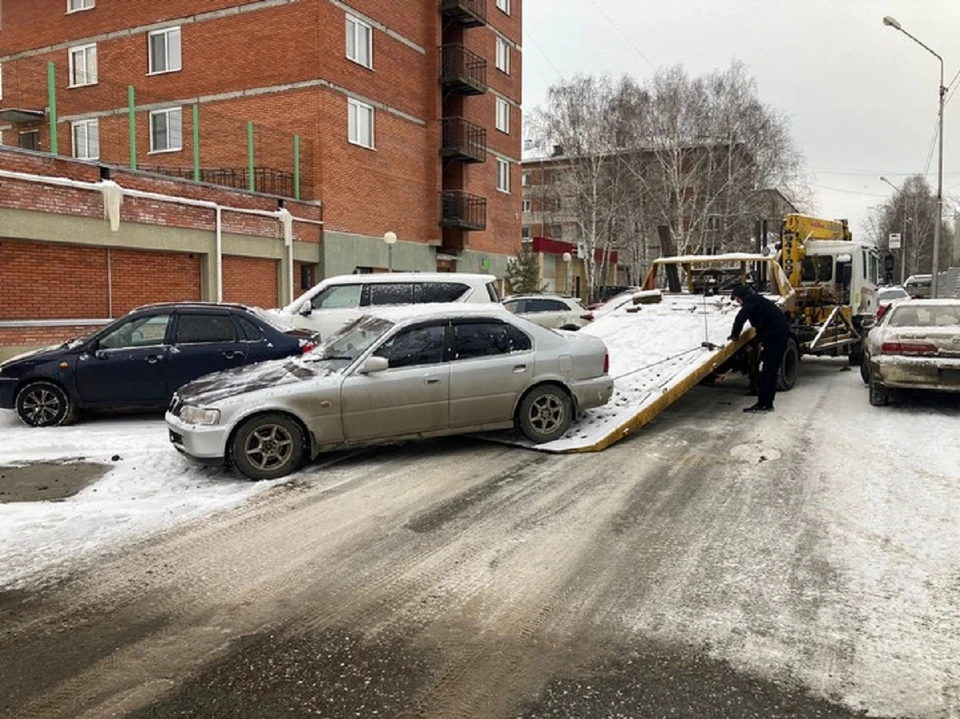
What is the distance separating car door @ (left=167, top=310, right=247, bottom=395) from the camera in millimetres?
9688

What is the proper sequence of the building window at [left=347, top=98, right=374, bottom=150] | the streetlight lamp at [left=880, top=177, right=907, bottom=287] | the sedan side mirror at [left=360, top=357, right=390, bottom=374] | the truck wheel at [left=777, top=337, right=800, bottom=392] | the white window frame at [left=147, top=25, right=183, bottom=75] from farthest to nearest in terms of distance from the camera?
the streetlight lamp at [left=880, top=177, right=907, bottom=287], the white window frame at [left=147, top=25, right=183, bottom=75], the building window at [left=347, top=98, right=374, bottom=150], the truck wheel at [left=777, top=337, right=800, bottom=392], the sedan side mirror at [left=360, top=357, right=390, bottom=374]

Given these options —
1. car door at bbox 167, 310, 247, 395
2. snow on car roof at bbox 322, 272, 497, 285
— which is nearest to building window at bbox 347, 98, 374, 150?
snow on car roof at bbox 322, 272, 497, 285

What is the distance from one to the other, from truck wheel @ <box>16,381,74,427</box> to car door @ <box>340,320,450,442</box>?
14.9ft

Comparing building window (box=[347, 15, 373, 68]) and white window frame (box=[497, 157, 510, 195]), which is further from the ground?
building window (box=[347, 15, 373, 68])

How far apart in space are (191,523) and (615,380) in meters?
5.70

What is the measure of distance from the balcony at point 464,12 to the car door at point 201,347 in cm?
2196

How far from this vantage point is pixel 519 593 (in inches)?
Result: 173

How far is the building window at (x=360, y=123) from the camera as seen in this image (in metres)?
24.2

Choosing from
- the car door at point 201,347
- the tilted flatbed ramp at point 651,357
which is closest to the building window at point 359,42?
the tilted flatbed ramp at point 651,357

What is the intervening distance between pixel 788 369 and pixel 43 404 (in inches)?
431

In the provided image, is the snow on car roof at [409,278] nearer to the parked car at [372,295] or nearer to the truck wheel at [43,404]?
the parked car at [372,295]

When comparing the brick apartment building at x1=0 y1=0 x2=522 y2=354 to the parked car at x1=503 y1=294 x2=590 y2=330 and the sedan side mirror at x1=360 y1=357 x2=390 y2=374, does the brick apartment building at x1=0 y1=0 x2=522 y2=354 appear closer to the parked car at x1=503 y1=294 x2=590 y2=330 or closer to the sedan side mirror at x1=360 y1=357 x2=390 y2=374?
the parked car at x1=503 y1=294 x2=590 y2=330

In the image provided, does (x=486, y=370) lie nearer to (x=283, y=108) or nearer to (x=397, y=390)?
(x=397, y=390)

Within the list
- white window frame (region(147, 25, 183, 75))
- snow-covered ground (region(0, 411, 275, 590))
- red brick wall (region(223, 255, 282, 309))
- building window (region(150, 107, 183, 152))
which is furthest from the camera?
white window frame (region(147, 25, 183, 75))
